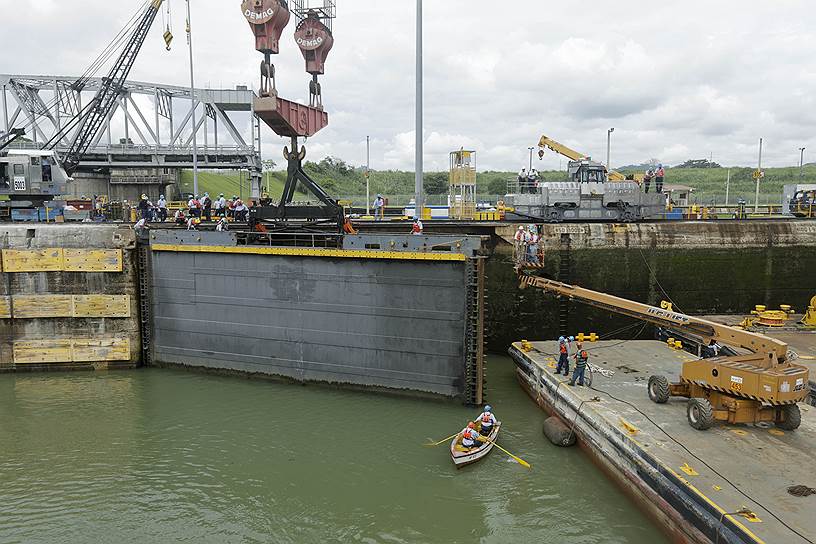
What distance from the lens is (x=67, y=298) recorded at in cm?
2114

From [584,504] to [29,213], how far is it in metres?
26.4

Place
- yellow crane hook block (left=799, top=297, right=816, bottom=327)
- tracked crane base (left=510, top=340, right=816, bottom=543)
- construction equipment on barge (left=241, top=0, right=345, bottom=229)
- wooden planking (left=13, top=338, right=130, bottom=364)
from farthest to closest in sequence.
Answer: yellow crane hook block (left=799, top=297, right=816, bottom=327) < wooden planking (left=13, top=338, right=130, bottom=364) < construction equipment on barge (left=241, top=0, right=345, bottom=229) < tracked crane base (left=510, top=340, right=816, bottom=543)

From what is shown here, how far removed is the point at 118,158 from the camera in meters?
59.2

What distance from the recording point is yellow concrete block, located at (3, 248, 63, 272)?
20.9m

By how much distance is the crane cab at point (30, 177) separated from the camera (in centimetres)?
2473

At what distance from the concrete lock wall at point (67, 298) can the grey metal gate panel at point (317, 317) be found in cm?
146

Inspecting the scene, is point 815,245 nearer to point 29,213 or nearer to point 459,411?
point 459,411

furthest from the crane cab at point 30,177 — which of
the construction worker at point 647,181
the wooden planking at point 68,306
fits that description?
the construction worker at point 647,181

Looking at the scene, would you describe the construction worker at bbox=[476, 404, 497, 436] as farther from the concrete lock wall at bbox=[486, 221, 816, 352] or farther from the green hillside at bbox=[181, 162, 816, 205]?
the green hillside at bbox=[181, 162, 816, 205]

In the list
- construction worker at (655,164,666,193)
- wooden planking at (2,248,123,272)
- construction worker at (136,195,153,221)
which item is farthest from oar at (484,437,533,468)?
construction worker at (655,164,666,193)

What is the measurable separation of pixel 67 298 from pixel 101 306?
53.0 inches

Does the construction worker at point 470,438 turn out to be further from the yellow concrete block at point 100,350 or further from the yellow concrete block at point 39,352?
the yellow concrete block at point 39,352

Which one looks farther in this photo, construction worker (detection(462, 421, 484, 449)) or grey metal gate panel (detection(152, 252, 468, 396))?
grey metal gate panel (detection(152, 252, 468, 396))

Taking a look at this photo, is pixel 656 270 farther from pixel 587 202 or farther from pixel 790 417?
pixel 790 417
